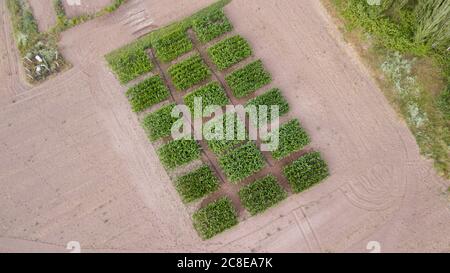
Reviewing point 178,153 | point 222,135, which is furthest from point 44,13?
point 222,135

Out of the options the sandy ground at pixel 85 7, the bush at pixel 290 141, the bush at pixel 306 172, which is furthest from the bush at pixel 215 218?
the sandy ground at pixel 85 7

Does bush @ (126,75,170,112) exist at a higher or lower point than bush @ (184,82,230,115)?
higher

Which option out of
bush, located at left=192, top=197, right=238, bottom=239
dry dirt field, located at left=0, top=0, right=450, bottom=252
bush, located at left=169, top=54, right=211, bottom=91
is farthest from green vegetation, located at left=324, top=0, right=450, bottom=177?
bush, located at left=192, top=197, right=238, bottom=239

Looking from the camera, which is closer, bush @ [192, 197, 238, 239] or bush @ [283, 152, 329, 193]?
bush @ [192, 197, 238, 239]

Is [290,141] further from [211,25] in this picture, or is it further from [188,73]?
[211,25]

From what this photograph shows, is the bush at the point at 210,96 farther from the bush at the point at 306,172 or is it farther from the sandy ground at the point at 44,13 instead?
the sandy ground at the point at 44,13

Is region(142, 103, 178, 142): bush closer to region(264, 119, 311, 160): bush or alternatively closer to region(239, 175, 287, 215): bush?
region(239, 175, 287, 215): bush
